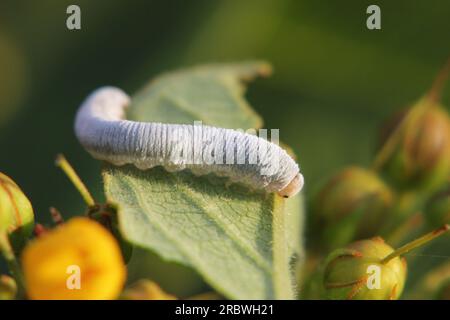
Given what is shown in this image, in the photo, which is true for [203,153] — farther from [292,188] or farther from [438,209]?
[438,209]

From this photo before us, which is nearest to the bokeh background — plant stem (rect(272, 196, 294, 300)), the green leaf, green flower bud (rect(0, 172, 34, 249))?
the green leaf

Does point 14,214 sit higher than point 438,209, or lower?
higher

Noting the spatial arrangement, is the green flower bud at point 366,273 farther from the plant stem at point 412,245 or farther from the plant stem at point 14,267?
the plant stem at point 14,267

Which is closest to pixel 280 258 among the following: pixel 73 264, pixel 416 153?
pixel 73 264

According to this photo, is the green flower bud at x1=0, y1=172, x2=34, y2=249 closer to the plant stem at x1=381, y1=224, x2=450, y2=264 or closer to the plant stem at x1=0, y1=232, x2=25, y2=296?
the plant stem at x1=0, y1=232, x2=25, y2=296

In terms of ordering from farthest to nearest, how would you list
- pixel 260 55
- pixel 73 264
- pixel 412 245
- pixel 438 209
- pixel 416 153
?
pixel 260 55
pixel 416 153
pixel 438 209
pixel 412 245
pixel 73 264
